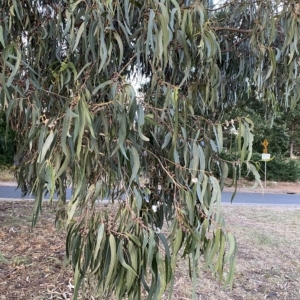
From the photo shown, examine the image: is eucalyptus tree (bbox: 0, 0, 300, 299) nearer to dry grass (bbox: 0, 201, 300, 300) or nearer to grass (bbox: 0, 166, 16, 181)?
dry grass (bbox: 0, 201, 300, 300)

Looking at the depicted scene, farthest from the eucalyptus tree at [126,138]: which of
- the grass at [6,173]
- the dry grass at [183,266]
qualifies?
the grass at [6,173]

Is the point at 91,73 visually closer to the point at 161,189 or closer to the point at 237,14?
the point at 161,189

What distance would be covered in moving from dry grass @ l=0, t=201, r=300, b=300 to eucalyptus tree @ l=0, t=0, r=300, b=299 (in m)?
0.96

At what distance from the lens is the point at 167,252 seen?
3.67 feet

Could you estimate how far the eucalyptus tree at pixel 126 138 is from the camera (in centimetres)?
108

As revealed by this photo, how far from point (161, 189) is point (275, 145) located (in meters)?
12.6

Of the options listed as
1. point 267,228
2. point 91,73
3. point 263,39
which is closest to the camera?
point 91,73

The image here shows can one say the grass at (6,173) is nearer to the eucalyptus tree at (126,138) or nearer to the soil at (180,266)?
the soil at (180,266)

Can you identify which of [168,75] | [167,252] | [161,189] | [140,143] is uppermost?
[168,75]

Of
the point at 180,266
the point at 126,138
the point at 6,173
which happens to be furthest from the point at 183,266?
the point at 6,173

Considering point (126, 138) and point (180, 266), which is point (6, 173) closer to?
point (180, 266)

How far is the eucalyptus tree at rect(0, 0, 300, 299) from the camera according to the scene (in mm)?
1077

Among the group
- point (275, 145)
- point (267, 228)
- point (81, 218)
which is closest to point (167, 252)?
point (81, 218)

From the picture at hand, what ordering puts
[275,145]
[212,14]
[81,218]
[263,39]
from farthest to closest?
[275,145] → [212,14] → [263,39] → [81,218]
